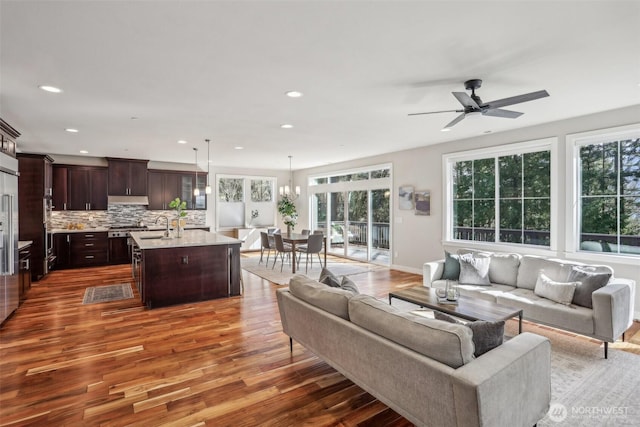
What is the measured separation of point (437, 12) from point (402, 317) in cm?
190

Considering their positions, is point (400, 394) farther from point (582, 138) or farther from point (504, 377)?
point (582, 138)

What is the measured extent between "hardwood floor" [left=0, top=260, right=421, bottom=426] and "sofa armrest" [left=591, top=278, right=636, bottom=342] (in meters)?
2.24

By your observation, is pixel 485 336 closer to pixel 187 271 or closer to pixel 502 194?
pixel 187 271

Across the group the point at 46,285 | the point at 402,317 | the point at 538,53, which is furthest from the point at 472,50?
the point at 46,285

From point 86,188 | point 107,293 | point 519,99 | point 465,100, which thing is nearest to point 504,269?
point 519,99

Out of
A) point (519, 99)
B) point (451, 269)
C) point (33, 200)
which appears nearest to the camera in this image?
point (519, 99)

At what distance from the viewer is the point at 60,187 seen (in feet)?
25.0

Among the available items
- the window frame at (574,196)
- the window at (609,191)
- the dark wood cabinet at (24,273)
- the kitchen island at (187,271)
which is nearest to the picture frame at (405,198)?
the window frame at (574,196)

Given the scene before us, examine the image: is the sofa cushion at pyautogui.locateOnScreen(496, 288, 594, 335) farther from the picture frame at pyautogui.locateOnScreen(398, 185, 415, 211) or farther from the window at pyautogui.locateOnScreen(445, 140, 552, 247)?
the picture frame at pyautogui.locateOnScreen(398, 185, 415, 211)

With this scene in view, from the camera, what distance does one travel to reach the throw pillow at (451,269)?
4512mm

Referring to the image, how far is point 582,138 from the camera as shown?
4.48 metres

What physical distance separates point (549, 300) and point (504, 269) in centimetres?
80

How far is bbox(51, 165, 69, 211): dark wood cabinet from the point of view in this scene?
7.55m

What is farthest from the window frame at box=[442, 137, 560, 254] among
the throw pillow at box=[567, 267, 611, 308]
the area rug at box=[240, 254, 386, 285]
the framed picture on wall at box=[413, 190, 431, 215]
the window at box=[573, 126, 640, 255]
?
the area rug at box=[240, 254, 386, 285]
